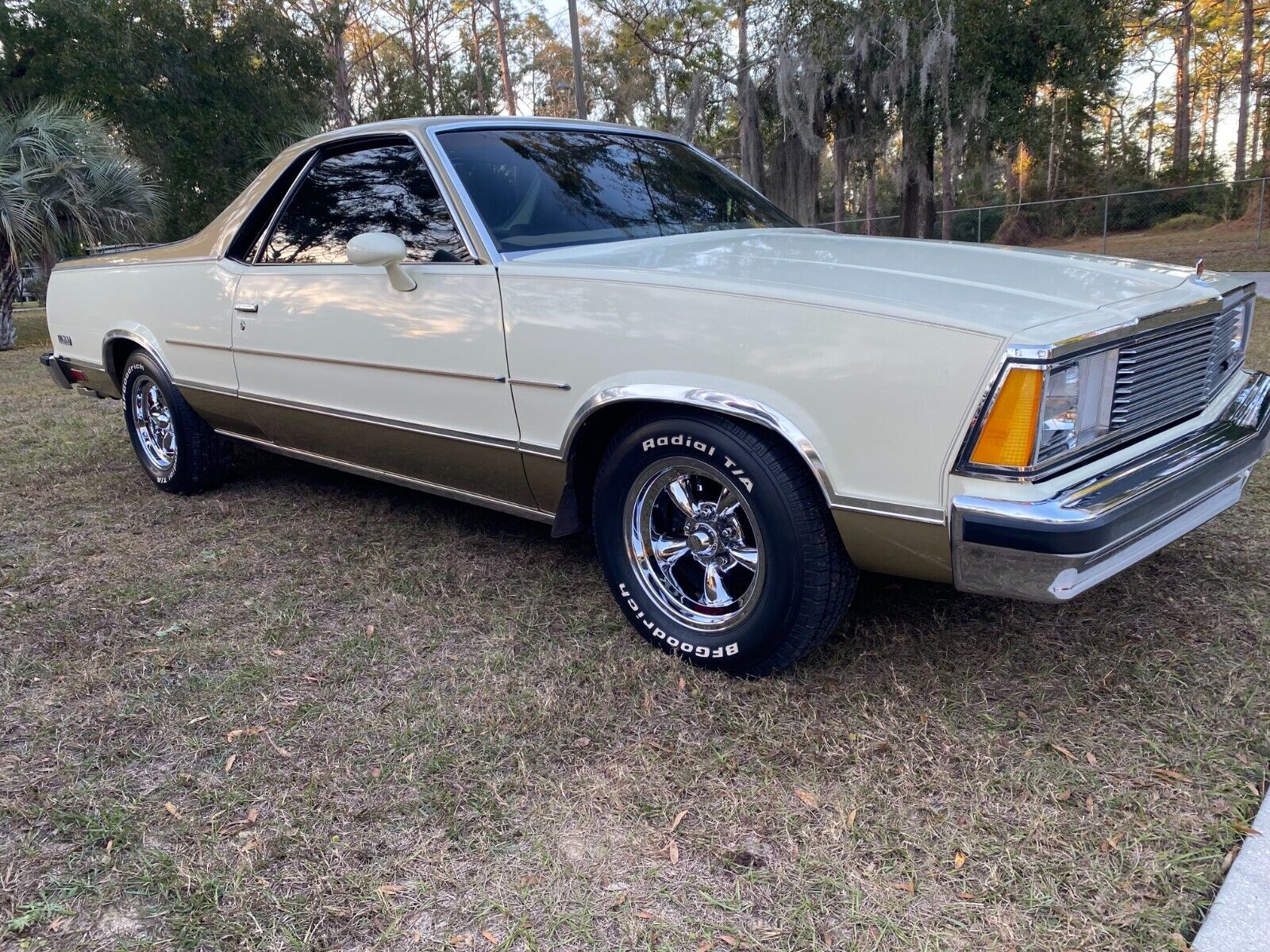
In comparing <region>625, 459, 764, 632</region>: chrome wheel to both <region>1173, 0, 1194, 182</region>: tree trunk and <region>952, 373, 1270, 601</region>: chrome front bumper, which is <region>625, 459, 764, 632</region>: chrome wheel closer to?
<region>952, 373, 1270, 601</region>: chrome front bumper

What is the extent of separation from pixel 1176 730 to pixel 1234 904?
65cm

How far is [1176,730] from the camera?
2396 mm

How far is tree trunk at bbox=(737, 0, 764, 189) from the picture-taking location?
620 inches

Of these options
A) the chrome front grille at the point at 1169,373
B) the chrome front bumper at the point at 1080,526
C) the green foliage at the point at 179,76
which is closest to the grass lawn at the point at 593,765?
the chrome front bumper at the point at 1080,526

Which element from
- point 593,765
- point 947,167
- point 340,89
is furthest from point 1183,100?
point 593,765

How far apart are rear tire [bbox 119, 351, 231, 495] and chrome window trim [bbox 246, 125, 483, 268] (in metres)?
1.00

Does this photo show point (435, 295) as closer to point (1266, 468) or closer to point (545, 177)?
point (545, 177)

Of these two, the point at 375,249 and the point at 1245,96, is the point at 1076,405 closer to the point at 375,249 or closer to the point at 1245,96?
the point at 375,249

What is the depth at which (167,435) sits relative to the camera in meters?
4.88

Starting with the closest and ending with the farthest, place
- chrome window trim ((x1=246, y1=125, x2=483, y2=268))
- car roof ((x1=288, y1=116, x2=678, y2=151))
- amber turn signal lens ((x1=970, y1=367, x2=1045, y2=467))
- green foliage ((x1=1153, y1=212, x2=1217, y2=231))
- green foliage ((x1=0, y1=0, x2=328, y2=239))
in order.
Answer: amber turn signal lens ((x1=970, y1=367, x2=1045, y2=467)) < chrome window trim ((x1=246, y1=125, x2=483, y2=268)) < car roof ((x1=288, y1=116, x2=678, y2=151)) < green foliage ((x1=0, y1=0, x2=328, y2=239)) < green foliage ((x1=1153, y1=212, x2=1217, y2=231))

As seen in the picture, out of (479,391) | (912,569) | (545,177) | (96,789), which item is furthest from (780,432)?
(96,789)

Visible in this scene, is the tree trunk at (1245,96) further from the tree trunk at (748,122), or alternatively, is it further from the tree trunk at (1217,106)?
the tree trunk at (748,122)

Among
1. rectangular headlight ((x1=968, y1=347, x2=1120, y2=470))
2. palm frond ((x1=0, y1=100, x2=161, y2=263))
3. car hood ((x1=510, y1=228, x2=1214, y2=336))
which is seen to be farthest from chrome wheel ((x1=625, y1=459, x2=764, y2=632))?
palm frond ((x1=0, y1=100, x2=161, y2=263))

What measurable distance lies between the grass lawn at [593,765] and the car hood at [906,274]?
1.09 meters
